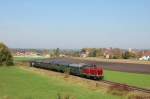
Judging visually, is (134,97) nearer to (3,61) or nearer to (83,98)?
(83,98)

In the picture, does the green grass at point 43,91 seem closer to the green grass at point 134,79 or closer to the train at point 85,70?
the green grass at point 134,79

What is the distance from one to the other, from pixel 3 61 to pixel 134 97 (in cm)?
5956

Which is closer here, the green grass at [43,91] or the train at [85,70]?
the green grass at [43,91]

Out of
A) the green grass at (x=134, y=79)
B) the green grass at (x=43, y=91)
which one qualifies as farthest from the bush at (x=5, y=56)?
the green grass at (x=43, y=91)

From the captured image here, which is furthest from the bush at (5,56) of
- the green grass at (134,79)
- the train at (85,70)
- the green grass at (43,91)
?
the green grass at (43,91)

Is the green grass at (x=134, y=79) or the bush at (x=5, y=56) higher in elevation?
the bush at (x=5, y=56)

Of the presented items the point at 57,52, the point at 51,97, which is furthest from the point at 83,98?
the point at 57,52

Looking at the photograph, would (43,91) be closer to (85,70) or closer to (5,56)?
(85,70)

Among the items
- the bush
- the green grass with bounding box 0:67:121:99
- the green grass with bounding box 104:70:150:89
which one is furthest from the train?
the bush

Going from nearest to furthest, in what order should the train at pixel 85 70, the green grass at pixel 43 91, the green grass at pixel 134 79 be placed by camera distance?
the green grass at pixel 43 91 < the green grass at pixel 134 79 < the train at pixel 85 70

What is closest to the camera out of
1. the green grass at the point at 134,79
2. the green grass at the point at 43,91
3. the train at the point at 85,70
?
the green grass at the point at 43,91

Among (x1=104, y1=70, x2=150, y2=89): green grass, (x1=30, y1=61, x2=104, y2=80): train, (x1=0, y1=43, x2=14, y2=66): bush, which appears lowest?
(x1=104, y1=70, x2=150, y2=89): green grass

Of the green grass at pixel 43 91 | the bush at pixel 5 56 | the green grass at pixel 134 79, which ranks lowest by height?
the green grass at pixel 43 91

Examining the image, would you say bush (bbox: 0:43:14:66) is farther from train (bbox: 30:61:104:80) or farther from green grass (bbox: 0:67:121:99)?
green grass (bbox: 0:67:121:99)
